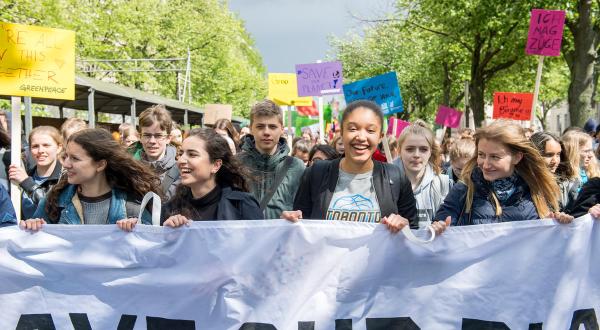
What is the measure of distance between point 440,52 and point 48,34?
25.4m

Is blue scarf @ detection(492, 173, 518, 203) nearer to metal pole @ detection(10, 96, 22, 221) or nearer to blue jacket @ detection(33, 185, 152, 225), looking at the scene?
blue jacket @ detection(33, 185, 152, 225)

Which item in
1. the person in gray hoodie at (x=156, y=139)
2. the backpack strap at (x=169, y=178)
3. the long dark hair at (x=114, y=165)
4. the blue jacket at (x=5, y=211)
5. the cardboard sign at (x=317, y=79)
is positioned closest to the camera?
the blue jacket at (x=5, y=211)

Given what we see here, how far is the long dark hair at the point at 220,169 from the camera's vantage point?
4.11 meters

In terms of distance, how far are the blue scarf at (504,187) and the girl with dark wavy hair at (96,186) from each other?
1.86 meters

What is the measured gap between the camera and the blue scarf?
3.91 m

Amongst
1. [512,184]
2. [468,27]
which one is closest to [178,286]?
[512,184]

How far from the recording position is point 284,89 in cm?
1302

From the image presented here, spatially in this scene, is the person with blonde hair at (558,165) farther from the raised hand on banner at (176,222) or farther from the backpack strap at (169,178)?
the raised hand on banner at (176,222)

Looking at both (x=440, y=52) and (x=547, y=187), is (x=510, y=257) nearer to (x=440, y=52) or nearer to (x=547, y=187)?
(x=547, y=187)

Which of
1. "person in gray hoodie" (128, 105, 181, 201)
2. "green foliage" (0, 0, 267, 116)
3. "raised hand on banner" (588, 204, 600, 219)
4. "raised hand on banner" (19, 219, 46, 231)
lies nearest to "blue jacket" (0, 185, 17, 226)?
"raised hand on banner" (19, 219, 46, 231)

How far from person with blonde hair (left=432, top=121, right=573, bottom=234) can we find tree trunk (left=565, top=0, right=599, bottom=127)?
1384 centimetres

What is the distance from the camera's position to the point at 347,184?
3.73 meters

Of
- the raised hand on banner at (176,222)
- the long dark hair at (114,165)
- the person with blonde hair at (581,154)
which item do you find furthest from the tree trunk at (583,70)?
the raised hand on banner at (176,222)

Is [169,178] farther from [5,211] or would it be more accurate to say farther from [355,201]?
[355,201]
